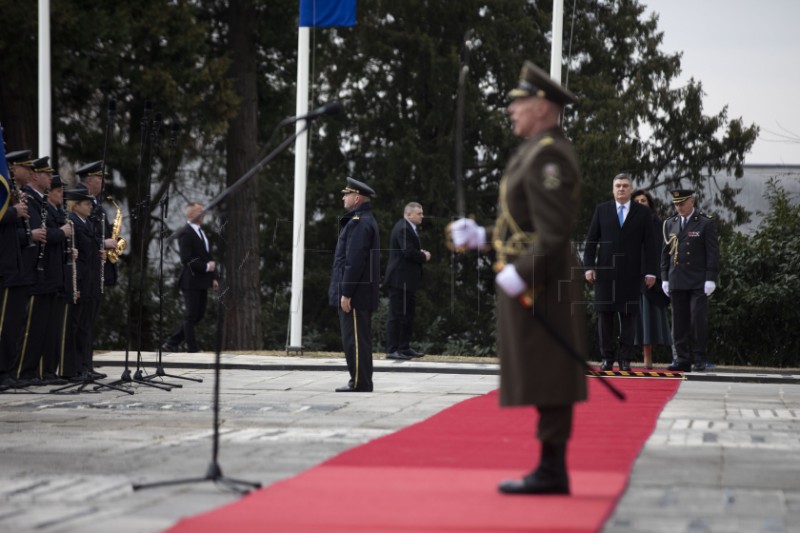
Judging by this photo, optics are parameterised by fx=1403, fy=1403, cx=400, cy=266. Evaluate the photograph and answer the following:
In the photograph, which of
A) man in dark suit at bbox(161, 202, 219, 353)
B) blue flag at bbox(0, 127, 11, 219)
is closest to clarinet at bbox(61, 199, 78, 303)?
blue flag at bbox(0, 127, 11, 219)

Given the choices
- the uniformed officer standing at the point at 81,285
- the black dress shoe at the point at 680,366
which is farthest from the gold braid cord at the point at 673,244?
the uniformed officer standing at the point at 81,285

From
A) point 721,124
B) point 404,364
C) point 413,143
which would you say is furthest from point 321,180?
point 404,364

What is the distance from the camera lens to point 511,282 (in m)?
6.54

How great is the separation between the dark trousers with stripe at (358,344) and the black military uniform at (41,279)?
2875 mm

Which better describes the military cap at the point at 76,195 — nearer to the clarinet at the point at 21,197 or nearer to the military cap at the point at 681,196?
the clarinet at the point at 21,197

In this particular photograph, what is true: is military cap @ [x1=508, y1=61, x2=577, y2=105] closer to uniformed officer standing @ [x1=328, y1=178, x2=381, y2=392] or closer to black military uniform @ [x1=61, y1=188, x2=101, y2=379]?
uniformed officer standing @ [x1=328, y1=178, x2=381, y2=392]

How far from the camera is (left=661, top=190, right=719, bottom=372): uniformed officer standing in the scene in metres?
16.6

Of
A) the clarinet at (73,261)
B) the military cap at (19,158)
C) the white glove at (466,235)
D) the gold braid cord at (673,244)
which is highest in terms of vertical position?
the military cap at (19,158)

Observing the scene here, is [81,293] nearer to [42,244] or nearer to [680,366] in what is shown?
[42,244]

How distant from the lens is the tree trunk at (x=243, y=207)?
28.7 meters

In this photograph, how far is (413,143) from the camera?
36000mm

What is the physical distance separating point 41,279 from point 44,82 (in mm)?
8432

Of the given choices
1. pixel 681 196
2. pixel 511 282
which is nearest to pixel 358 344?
pixel 681 196

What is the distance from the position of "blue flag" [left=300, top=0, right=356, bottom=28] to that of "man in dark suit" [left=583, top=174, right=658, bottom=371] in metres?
6.54
